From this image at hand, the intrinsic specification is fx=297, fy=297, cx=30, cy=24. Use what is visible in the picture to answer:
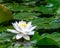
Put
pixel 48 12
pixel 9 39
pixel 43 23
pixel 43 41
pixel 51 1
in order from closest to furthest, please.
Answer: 1. pixel 43 41
2. pixel 9 39
3. pixel 43 23
4. pixel 48 12
5. pixel 51 1

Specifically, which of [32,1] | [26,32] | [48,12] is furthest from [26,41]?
[32,1]

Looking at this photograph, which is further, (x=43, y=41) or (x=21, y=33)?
(x=21, y=33)

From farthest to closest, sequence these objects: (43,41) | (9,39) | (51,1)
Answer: (51,1) → (9,39) → (43,41)

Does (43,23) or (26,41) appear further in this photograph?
(43,23)

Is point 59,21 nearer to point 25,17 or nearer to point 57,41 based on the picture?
point 25,17

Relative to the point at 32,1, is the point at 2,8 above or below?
above

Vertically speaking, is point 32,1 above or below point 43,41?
below

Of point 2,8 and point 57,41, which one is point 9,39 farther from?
point 2,8

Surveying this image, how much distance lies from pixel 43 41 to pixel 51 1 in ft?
4.94

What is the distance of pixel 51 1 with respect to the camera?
126 inches

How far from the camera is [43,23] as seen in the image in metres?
2.36

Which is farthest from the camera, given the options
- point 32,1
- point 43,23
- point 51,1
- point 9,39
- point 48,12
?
point 32,1

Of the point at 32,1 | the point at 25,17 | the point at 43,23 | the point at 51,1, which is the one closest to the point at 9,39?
the point at 43,23

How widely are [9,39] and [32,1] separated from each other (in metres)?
1.91
